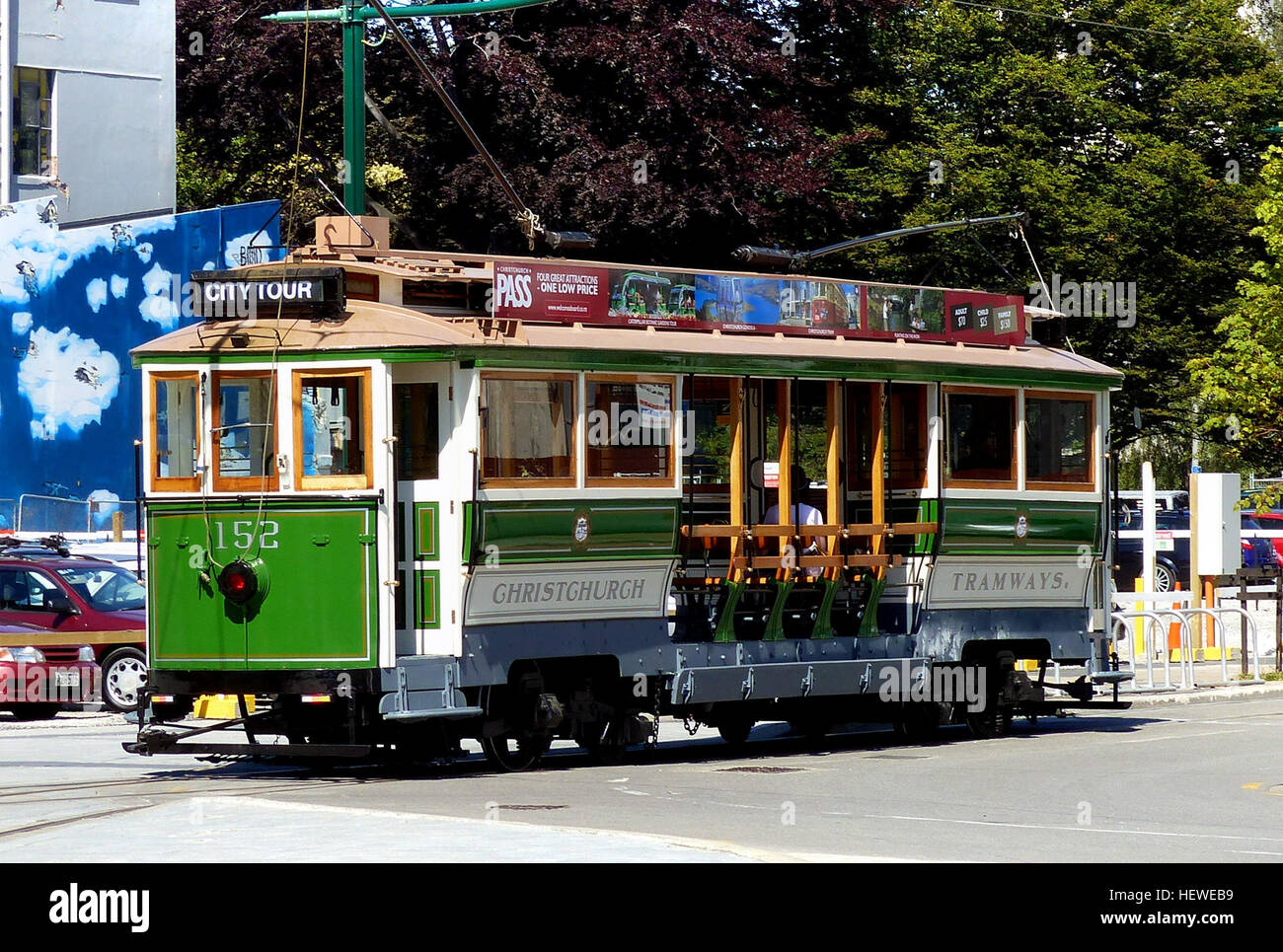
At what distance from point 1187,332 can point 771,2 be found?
38.4 feet

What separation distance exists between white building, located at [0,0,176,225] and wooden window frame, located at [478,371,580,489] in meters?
20.9

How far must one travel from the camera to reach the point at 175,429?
15.4 m

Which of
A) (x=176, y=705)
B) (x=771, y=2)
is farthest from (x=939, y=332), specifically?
(x=771, y=2)

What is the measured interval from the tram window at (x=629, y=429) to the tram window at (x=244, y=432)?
7.65 ft

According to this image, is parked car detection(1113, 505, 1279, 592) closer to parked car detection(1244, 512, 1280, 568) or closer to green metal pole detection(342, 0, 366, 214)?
parked car detection(1244, 512, 1280, 568)

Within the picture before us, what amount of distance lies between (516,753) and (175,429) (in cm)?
347

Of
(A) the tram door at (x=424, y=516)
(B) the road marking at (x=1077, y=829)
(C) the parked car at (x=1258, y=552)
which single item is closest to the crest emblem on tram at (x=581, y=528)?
(A) the tram door at (x=424, y=516)

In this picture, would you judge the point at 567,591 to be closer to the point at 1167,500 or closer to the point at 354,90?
the point at 354,90

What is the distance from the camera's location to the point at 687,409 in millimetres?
16641

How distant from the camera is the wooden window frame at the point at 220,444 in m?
15.0

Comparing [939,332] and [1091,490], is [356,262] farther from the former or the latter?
[1091,490]

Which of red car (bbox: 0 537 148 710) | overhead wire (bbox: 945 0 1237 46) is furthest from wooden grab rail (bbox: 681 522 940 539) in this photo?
overhead wire (bbox: 945 0 1237 46)

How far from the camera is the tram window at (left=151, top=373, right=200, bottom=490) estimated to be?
15.3 m

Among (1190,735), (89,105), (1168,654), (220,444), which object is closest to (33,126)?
(89,105)
